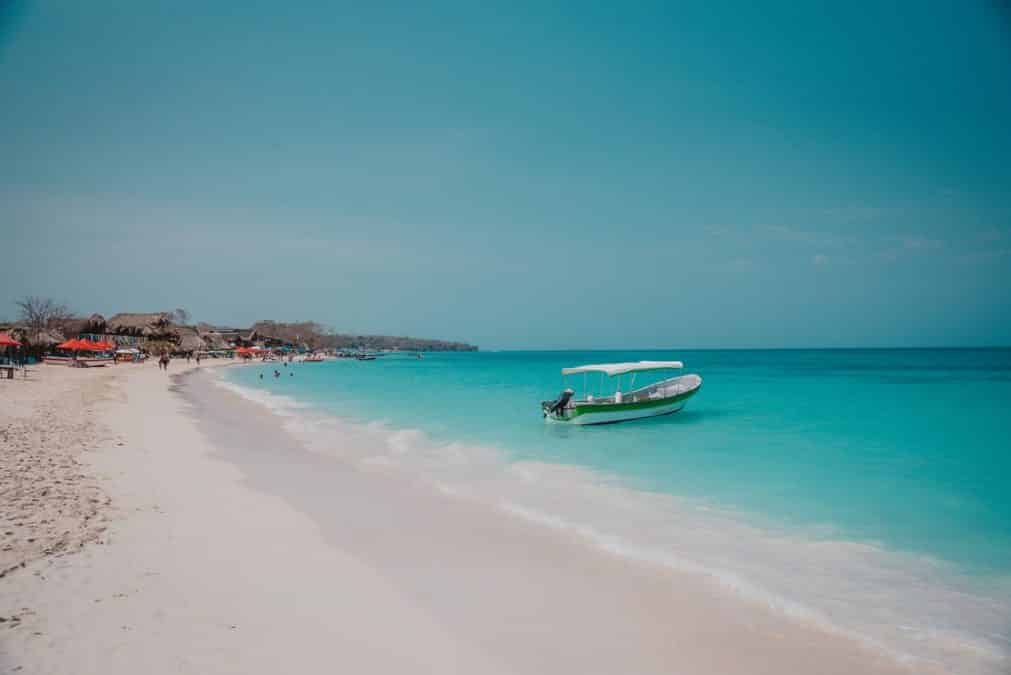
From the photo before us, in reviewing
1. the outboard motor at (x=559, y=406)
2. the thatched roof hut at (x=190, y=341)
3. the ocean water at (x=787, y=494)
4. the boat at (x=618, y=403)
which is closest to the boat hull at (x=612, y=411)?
the boat at (x=618, y=403)

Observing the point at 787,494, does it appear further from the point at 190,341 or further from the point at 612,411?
the point at 190,341

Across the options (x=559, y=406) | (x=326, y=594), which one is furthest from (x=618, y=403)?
(x=326, y=594)

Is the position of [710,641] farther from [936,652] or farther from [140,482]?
[140,482]

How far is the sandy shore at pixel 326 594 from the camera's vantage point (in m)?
→ 3.85

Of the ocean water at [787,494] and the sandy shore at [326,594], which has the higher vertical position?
the sandy shore at [326,594]

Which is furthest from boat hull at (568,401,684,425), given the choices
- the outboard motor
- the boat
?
the outboard motor

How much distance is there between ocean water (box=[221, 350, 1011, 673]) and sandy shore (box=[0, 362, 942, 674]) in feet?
2.90

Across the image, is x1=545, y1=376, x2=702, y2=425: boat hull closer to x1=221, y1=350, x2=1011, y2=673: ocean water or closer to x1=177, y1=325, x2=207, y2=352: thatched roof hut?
x1=221, y1=350, x2=1011, y2=673: ocean water

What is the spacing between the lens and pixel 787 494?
1016 centimetres

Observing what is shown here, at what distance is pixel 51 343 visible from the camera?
151 ft

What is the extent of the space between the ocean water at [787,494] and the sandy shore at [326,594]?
885 millimetres

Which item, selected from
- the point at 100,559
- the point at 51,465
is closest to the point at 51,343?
the point at 51,465

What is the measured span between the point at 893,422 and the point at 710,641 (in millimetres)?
20804

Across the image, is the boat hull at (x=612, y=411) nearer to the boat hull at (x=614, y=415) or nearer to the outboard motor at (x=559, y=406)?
the boat hull at (x=614, y=415)
